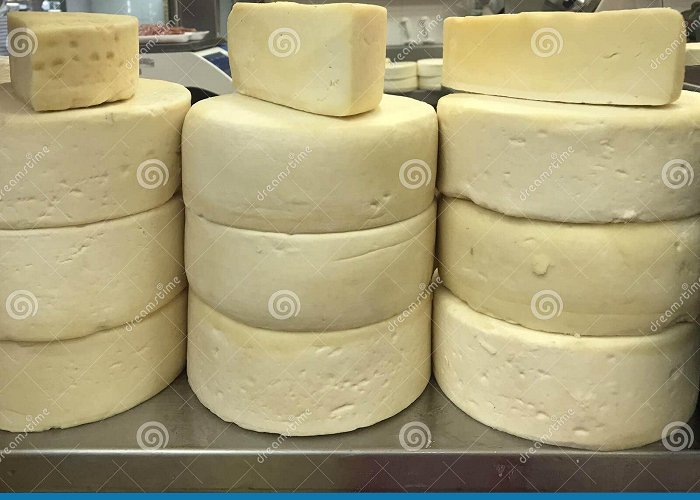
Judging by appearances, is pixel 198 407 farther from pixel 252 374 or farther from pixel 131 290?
pixel 131 290

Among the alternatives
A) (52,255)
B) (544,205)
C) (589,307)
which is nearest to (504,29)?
(544,205)

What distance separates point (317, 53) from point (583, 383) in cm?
100

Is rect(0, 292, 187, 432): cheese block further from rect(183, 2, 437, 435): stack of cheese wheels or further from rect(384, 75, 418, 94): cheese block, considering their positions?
rect(384, 75, 418, 94): cheese block

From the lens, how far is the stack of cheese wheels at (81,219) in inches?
61.4

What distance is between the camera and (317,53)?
1573 mm

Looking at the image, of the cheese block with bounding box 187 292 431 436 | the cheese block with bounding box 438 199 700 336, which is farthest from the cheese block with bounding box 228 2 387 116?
the cheese block with bounding box 187 292 431 436

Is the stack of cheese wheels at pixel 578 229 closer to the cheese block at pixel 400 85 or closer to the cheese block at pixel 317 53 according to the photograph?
the cheese block at pixel 317 53

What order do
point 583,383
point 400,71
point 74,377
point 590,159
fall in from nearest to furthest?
point 590,159
point 583,383
point 74,377
point 400,71

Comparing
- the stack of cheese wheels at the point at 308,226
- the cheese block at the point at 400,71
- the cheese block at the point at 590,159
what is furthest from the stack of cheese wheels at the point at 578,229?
the cheese block at the point at 400,71

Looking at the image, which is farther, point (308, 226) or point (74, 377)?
point (74, 377)

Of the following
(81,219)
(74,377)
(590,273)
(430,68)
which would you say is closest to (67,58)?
(81,219)

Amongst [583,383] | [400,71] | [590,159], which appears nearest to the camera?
[590,159]

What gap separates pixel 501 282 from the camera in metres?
1.66

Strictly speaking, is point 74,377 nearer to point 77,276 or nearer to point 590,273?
point 77,276
